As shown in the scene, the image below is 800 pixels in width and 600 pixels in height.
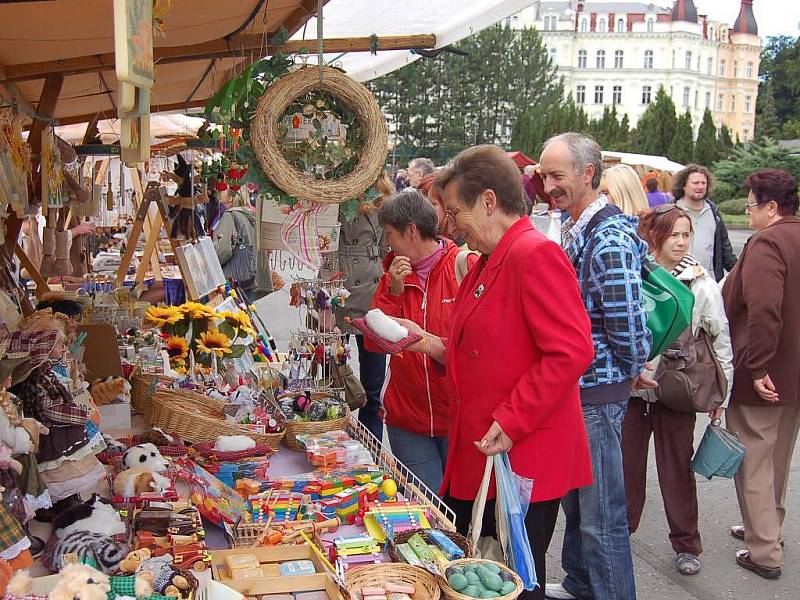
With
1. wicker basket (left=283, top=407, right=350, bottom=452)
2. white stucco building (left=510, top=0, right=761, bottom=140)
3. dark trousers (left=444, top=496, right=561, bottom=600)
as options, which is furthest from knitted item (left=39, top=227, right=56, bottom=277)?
white stucco building (left=510, top=0, right=761, bottom=140)

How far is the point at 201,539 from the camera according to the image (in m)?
2.20

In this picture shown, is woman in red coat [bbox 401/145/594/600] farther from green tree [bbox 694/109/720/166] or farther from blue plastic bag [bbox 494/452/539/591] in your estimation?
green tree [bbox 694/109/720/166]

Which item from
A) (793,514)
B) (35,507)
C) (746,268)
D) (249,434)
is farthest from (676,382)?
(35,507)

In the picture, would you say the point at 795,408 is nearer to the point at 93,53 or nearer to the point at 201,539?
the point at 201,539

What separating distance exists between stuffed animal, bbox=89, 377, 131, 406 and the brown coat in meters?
3.11

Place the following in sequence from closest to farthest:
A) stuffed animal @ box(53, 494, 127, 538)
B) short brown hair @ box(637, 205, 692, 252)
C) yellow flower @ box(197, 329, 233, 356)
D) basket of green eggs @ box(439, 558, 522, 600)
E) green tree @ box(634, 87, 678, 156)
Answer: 1. basket of green eggs @ box(439, 558, 522, 600)
2. stuffed animal @ box(53, 494, 127, 538)
3. yellow flower @ box(197, 329, 233, 356)
4. short brown hair @ box(637, 205, 692, 252)
5. green tree @ box(634, 87, 678, 156)

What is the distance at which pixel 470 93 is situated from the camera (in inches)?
2424

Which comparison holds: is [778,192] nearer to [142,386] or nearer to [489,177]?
[489,177]

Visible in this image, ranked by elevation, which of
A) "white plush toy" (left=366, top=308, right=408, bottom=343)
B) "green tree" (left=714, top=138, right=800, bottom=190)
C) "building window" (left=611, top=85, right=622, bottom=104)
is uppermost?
"building window" (left=611, top=85, right=622, bottom=104)

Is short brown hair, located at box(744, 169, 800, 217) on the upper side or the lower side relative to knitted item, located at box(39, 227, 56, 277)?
upper

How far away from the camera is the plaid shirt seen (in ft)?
10.0

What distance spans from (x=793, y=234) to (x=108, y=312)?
395cm

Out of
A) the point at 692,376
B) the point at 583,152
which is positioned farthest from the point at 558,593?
the point at 583,152

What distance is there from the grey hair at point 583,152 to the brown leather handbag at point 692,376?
1186 mm
